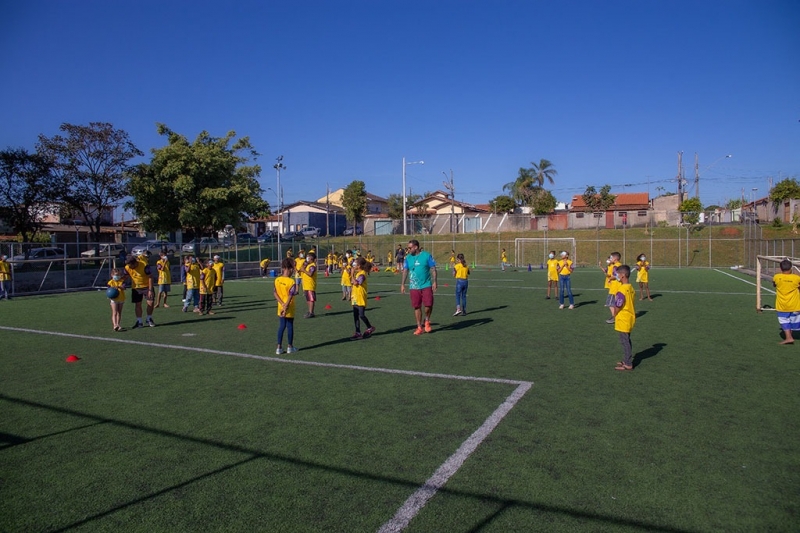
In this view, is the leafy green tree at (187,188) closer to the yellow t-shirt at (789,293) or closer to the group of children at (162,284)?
the group of children at (162,284)

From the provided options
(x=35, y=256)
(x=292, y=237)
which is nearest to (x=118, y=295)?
(x=35, y=256)

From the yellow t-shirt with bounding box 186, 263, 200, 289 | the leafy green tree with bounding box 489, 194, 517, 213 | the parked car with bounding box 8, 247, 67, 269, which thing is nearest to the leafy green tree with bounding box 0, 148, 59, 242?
the parked car with bounding box 8, 247, 67, 269

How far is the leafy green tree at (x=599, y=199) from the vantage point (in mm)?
67625

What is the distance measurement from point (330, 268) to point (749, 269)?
27.4 meters

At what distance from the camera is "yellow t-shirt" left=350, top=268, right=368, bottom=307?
11383 mm

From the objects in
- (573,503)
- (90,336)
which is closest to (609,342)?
(573,503)

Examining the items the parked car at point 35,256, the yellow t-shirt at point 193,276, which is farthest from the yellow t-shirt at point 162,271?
the parked car at point 35,256

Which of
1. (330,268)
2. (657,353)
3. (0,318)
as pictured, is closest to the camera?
(657,353)

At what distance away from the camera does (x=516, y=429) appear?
6.03 m

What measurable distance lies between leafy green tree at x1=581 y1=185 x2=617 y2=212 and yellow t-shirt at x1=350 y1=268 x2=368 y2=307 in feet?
204

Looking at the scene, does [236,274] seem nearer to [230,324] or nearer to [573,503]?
[230,324]

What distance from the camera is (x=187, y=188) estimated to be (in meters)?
36.7

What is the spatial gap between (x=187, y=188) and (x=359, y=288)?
1145 inches

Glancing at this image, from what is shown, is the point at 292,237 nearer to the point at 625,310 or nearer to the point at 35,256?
the point at 35,256
